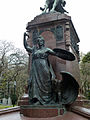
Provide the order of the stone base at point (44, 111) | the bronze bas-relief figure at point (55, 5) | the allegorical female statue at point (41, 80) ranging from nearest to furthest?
the stone base at point (44, 111) → the allegorical female statue at point (41, 80) → the bronze bas-relief figure at point (55, 5)

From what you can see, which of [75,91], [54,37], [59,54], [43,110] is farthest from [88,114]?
[54,37]

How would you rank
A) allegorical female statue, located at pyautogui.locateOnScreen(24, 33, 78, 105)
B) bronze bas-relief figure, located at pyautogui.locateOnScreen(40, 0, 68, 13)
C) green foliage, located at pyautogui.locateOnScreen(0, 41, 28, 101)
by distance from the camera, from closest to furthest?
allegorical female statue, located at pyautogui.locateOnScreen(24, 33, 78, 105)
bronze bas-relief figure, located at pyautogui.locateOnScreen(40, 0, 68, 13)
green foliage, located at pyautogui.locateOnScreen(0, 41, 28, 101)

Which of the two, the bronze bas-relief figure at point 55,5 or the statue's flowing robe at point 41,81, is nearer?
the statue's flowing robe at point 41,81

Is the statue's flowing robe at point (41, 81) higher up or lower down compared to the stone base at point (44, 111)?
higher up

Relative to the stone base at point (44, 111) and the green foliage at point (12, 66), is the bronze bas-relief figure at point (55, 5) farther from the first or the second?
the green foliage at point (12, 66)

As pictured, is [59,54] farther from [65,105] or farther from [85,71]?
[85,71]

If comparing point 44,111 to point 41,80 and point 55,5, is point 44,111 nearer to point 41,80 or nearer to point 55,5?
point 41,80

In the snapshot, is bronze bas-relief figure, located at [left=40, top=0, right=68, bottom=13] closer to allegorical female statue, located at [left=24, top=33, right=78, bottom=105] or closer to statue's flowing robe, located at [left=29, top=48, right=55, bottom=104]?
allegorical female statue, located at [left=24, top=33, right=78, bottom=105]

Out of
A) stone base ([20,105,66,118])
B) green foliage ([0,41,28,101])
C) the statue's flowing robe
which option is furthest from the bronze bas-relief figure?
green foliage ([0,41,28,101])

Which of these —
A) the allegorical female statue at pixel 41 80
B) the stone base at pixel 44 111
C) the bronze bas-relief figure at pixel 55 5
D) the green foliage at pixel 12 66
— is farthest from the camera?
the green foliage at pixel 12 66

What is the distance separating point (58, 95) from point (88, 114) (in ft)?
3.87

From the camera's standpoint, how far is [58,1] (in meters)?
8.68

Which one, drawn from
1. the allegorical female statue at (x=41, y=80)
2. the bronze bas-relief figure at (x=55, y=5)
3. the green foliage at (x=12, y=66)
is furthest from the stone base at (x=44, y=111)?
the green foliage at (x=12, y=66)

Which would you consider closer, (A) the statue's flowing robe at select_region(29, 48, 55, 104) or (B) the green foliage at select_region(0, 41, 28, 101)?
(A) the statue's flowing robe at select_region(29, 48, 55, 104)
